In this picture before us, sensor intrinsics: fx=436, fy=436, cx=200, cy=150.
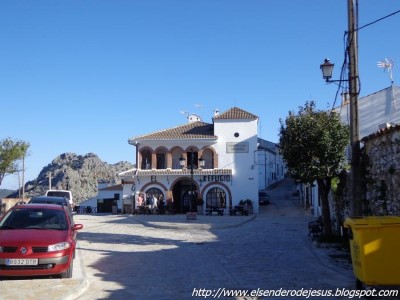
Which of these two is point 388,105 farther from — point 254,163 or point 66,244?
point 66,244

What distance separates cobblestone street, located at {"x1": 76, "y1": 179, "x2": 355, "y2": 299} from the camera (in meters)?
8.74

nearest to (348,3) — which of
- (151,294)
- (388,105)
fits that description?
(151,294)

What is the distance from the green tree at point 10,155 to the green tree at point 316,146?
1343 inches

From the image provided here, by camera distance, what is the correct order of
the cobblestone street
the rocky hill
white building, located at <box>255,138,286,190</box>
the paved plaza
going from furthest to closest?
the rocky hill < white building, located at <box>255,138,286,190</box> < the cobblestone street < the paved plaza

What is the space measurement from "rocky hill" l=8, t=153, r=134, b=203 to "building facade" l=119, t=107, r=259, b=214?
36.4m

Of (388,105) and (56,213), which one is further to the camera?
(388,105)

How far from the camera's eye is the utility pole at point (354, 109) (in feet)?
33.5

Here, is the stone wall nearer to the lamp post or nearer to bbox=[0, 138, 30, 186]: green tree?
the lamp post

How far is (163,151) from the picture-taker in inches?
1537

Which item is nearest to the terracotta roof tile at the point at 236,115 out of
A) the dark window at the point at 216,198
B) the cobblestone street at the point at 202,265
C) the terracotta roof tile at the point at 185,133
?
the terracotta roof tile at the point at 185,133

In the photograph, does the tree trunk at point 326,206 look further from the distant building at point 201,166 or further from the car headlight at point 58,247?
the distant building at point 201,166

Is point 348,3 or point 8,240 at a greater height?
point 348,3

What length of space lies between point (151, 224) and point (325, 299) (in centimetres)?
1887

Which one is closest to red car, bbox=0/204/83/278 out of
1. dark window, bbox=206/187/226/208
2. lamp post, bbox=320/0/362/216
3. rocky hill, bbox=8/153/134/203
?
lamp post, bbox=320/0/362/216
